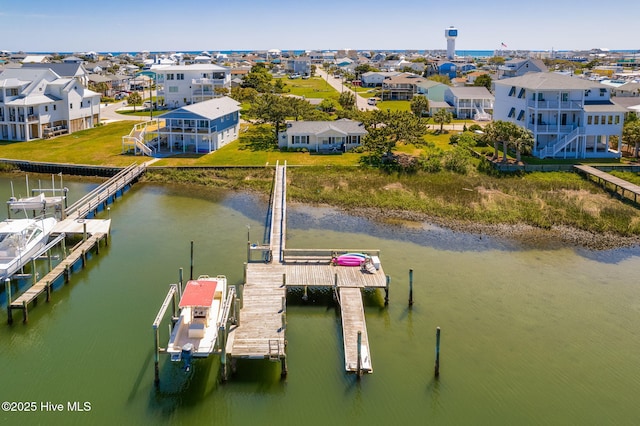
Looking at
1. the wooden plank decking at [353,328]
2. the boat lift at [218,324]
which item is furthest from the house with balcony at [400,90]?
the boat lift at [218,324]

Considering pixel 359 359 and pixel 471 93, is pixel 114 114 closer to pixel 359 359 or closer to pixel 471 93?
pixel 471 93

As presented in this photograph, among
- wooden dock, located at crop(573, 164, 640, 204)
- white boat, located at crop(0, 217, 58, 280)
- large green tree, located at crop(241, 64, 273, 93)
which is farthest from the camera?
large green tree, located at crop(241, 64, 273, 93)

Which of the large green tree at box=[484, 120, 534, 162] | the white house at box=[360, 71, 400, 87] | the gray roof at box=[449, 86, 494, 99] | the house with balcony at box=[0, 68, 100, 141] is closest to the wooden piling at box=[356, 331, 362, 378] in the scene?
the large green tree at box=[484, 120, 534, 162]

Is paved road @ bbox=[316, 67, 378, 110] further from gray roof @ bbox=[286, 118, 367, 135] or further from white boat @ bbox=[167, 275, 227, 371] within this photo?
white boat @ bbox=[167, 275, 227, 371]

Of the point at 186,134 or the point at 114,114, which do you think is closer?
the point at 186,134

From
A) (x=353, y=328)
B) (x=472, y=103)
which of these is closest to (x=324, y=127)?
(x=472, y=103)

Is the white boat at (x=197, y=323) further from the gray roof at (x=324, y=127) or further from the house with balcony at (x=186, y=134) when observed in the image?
the gray roof at (x=324, y=127)

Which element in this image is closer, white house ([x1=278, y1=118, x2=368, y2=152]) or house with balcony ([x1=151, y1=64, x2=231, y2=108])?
white house ([x1=278, y1=118, x2=368, y2=152])
